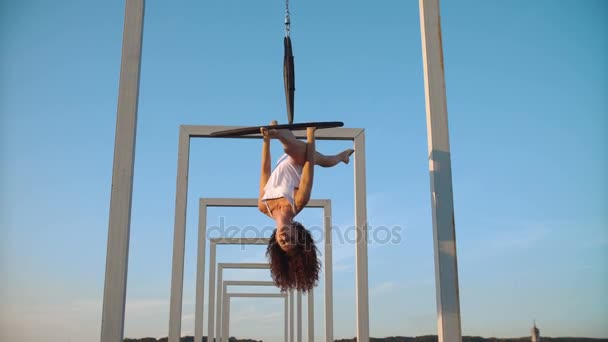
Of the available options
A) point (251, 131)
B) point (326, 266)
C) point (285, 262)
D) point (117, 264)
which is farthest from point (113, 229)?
point (326, 266)

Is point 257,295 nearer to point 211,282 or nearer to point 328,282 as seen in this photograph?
point 211,282

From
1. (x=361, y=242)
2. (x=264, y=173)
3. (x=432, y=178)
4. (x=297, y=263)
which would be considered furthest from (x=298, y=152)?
(x=361, y=242)

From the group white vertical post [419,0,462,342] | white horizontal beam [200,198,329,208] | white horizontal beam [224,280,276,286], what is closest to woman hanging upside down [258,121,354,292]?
white vertical post [419,0,462,342]

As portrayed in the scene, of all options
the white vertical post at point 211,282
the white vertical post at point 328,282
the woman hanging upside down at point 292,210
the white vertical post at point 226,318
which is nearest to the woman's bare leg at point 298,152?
the woman hanging upside down at point 292,210

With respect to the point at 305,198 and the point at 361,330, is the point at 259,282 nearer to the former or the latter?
the point at 361,330

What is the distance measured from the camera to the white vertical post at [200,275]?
9.03 m

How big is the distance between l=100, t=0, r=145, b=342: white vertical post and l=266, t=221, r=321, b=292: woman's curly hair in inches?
52.5

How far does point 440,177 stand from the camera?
4.15m

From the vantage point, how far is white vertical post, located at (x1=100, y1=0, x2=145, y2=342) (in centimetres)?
388

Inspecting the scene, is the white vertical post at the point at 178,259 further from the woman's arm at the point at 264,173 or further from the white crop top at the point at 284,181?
the white crop top at the point at 284,181

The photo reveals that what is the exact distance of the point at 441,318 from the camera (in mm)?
3932

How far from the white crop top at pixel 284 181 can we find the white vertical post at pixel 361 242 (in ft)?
7.14

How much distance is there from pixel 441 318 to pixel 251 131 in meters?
1.89

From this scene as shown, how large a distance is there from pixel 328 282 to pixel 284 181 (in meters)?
5.03
